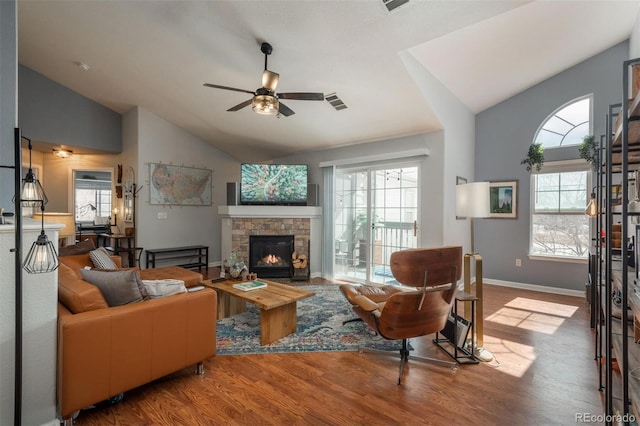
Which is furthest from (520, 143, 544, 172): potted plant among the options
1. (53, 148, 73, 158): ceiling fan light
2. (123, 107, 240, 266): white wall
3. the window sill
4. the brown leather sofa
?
(53, 148, 73, 158): ceiling fan light

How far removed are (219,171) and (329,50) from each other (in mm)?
4578

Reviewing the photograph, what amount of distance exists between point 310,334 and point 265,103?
242 cm

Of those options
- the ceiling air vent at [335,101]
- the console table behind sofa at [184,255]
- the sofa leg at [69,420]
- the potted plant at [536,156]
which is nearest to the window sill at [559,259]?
the potted plant at [536,156]

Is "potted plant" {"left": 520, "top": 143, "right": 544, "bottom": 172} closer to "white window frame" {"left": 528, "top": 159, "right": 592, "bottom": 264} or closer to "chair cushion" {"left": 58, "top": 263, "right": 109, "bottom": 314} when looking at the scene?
"white window frame" {"left": 528, "top": 159, "right": 592, "bottom": 264}

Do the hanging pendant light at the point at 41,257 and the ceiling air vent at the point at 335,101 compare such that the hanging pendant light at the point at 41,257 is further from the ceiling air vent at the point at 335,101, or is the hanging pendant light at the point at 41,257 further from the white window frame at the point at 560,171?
the white window frame at the point at 560,171

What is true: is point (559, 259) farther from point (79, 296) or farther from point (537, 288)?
point (79, 296)

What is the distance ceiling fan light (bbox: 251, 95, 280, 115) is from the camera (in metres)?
3.01

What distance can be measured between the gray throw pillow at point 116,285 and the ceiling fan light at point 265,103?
76.6 inches

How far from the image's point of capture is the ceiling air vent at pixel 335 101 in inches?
163

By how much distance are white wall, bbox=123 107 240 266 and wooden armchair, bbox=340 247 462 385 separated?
507cm

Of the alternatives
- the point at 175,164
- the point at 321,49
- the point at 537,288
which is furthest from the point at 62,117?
the point at 537,288

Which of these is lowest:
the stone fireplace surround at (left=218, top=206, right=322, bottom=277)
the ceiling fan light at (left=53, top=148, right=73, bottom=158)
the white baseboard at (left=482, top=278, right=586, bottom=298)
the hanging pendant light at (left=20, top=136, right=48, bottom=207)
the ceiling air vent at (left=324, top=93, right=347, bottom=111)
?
the white baseboard at (left=482, top=278, right=586, bottom=298)

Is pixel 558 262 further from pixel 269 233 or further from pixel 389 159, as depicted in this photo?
pixel 269 233

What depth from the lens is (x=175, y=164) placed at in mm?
6238
